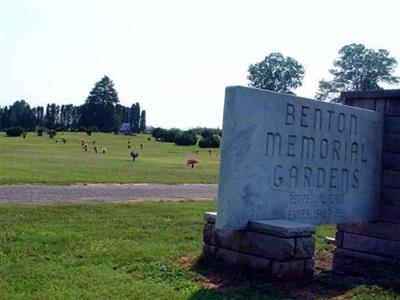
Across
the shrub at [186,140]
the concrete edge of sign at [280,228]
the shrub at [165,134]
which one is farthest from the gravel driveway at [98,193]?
the shrub at [165,134]

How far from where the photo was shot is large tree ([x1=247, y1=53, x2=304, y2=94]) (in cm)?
9356

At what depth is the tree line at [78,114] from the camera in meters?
99.9

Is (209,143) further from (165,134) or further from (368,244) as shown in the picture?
(368,244)

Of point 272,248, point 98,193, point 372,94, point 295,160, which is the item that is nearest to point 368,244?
point 295,160

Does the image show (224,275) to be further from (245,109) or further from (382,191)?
(382,191)

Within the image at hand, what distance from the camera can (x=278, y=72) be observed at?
9412cm

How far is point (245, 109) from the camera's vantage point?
6.82 metres

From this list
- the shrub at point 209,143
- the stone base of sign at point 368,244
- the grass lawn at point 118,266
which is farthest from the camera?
the shrub at point 209,143

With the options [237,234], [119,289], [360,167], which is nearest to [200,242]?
[237,234]

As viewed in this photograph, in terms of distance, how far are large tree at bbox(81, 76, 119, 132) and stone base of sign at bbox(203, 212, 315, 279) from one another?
93.2 metres

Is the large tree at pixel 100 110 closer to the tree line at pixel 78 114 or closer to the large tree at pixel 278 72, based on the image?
the tree line at pixel 78 114

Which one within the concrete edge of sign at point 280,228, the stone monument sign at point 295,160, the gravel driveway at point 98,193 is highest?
the stone monument sign at point 295,160

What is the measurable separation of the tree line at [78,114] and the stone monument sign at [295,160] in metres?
88.3

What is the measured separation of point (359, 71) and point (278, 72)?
584 inches
